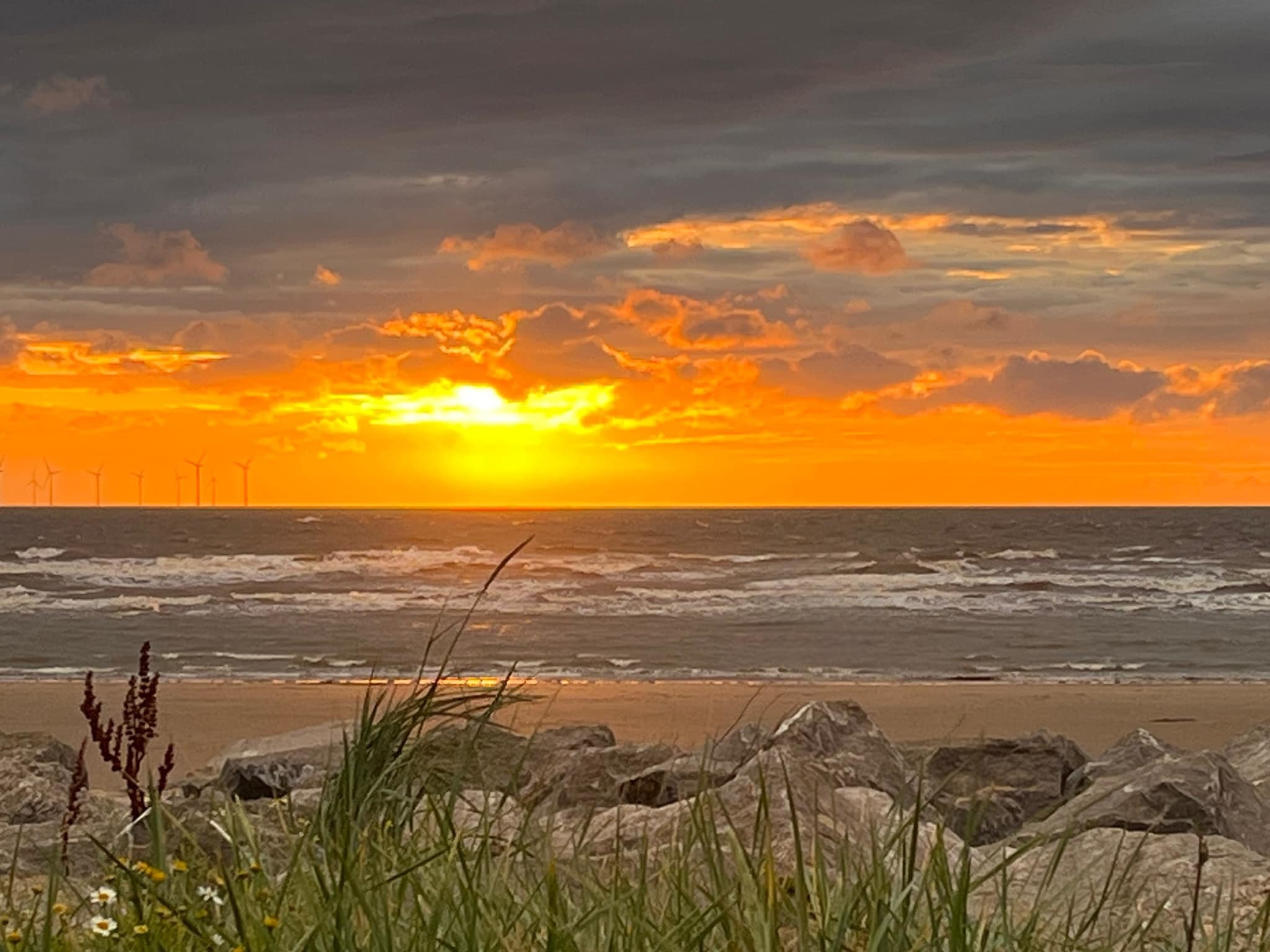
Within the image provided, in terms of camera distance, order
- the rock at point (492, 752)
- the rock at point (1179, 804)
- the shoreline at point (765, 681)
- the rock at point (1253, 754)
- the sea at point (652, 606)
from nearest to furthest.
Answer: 1. the rock at point (492, 752)
2. the rock at point (1179, 804)
3. the rock at point (1253, 754)
4. the shoreline at point (765, 681)
5. the sea at point (652, 606)

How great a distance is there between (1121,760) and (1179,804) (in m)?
1.22

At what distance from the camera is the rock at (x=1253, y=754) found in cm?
691

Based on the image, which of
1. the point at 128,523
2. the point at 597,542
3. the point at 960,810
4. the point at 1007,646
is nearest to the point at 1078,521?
the point at 597,542

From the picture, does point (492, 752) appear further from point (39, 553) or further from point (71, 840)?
point (39, 553)

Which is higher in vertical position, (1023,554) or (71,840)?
(1023,554)

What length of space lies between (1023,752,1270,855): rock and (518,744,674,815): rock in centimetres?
138

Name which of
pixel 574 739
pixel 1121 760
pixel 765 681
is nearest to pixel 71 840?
pixel 574 739

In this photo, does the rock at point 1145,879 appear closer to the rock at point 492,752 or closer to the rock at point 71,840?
the rock at point 492,752

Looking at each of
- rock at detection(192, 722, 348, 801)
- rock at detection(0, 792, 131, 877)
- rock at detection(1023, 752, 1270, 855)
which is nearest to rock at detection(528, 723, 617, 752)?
rock at detection(192, 722, 348, 801)

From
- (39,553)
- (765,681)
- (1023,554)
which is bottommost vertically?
(765,681)

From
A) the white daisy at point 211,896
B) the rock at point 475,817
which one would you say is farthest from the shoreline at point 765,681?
the white daisy at point 211,896

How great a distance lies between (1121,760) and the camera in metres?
6.36

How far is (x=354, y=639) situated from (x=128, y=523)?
50.1m

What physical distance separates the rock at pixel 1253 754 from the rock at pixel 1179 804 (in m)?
1.23
